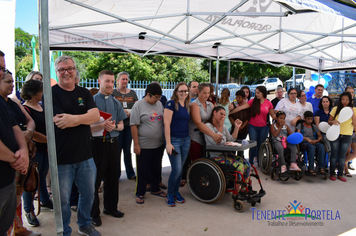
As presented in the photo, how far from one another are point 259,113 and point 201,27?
246cm

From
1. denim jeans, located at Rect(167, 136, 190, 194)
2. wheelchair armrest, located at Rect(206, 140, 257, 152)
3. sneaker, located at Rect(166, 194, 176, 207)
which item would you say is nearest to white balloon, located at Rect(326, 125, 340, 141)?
wheelchair armrest, located at Rect(206, 140, 257, 152)

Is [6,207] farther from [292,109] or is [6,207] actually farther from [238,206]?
[292,109]

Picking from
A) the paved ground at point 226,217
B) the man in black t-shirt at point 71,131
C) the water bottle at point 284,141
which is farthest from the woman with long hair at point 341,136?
the man in black t-shirt at point 71,131

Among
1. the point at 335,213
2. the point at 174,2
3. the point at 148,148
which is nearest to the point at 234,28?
the point at 174,2

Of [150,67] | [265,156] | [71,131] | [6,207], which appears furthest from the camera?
[150,67]

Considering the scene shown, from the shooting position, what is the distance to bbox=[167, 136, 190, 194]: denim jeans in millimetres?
3379

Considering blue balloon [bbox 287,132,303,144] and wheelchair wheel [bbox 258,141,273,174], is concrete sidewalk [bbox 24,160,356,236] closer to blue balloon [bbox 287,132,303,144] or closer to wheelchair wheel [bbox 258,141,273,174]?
wheelchair wheel [bbox 258,141,273,174]

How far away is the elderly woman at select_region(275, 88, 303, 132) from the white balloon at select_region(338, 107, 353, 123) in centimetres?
67

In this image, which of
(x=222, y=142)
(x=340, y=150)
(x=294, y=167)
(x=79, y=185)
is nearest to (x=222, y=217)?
(x=222, y=142)

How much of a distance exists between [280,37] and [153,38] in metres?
3.12

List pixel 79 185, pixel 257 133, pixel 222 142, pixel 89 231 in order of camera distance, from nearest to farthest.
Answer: pixel 79 185, pixel 89 231, pixel 222 142, pixel 257 133

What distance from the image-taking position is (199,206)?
11.4 ft

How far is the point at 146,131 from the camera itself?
3410 mm

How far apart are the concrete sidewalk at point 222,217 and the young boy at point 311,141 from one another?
64 centimetres
